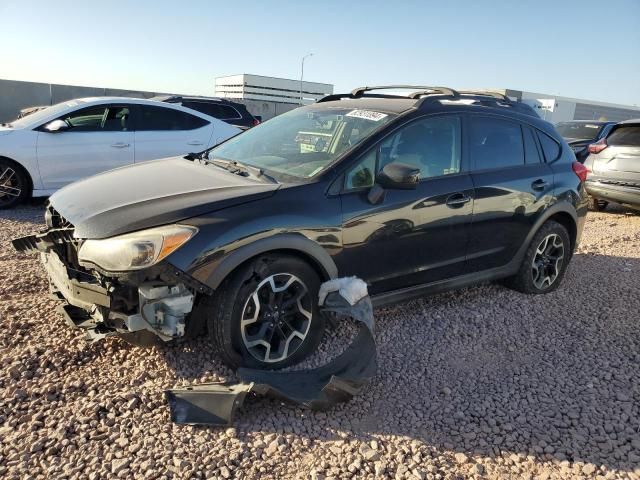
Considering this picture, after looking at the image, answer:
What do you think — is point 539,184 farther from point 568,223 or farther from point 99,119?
point 99,119

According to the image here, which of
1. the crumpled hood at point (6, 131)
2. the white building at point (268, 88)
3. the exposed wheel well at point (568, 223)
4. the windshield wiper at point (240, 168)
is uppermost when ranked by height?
the white building at point (268, 88)

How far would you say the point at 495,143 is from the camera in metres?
4.43

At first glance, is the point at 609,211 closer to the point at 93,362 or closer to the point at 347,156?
the point at 347,156

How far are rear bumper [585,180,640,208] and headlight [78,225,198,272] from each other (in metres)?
7.89

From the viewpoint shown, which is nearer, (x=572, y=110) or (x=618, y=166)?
(x=618, y=166)

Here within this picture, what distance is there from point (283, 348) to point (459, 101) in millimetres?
2480

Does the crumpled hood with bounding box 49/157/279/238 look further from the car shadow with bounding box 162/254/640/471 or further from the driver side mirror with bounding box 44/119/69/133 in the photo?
the driver side mirror with bounding box 44/119/69/133

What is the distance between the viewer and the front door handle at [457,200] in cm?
395

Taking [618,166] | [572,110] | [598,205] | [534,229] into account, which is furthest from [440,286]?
[572,110]

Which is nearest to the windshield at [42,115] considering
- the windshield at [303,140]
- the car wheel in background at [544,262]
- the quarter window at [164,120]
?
the quarter window at [164,120]

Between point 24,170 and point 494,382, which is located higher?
point 24,170

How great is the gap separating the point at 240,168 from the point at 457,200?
1.66m

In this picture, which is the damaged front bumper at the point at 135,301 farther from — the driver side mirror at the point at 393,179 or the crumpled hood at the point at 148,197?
the driver side mirror at the point at 393,179

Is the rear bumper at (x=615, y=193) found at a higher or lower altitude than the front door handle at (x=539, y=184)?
lower
